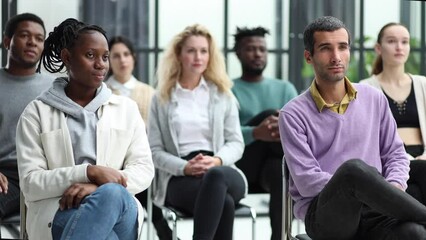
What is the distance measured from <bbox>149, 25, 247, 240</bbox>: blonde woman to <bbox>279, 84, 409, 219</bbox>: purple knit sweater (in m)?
0.68

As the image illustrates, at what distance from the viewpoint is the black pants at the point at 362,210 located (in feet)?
8.66

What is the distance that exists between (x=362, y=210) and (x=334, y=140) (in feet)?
0.86

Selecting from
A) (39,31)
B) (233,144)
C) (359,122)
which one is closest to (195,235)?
(233,144)

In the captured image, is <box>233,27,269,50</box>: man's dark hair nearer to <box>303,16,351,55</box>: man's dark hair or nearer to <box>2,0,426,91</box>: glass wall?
<box>2,0,426,91</box>: glass wall

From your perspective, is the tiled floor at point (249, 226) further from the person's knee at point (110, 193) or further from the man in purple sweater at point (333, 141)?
the person's knee at point (110, 193)

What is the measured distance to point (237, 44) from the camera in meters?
4.58

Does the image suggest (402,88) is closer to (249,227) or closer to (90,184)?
(249,227)

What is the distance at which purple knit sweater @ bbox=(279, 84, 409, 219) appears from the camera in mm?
2986

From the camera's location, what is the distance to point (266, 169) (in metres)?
4.11

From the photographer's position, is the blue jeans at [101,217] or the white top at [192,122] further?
the white top at [192,122]

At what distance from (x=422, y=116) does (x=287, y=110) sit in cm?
119

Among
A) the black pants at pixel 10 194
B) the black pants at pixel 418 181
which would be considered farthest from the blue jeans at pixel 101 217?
the black pants at pixel 418 181

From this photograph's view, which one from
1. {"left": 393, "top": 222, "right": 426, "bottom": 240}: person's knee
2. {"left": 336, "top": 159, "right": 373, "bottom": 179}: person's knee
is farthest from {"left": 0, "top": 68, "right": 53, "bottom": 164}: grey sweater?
{"left": 393, "top": 222, "right": 426, "bottom": 240}: person's knee

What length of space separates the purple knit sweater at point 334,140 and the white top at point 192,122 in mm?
988
